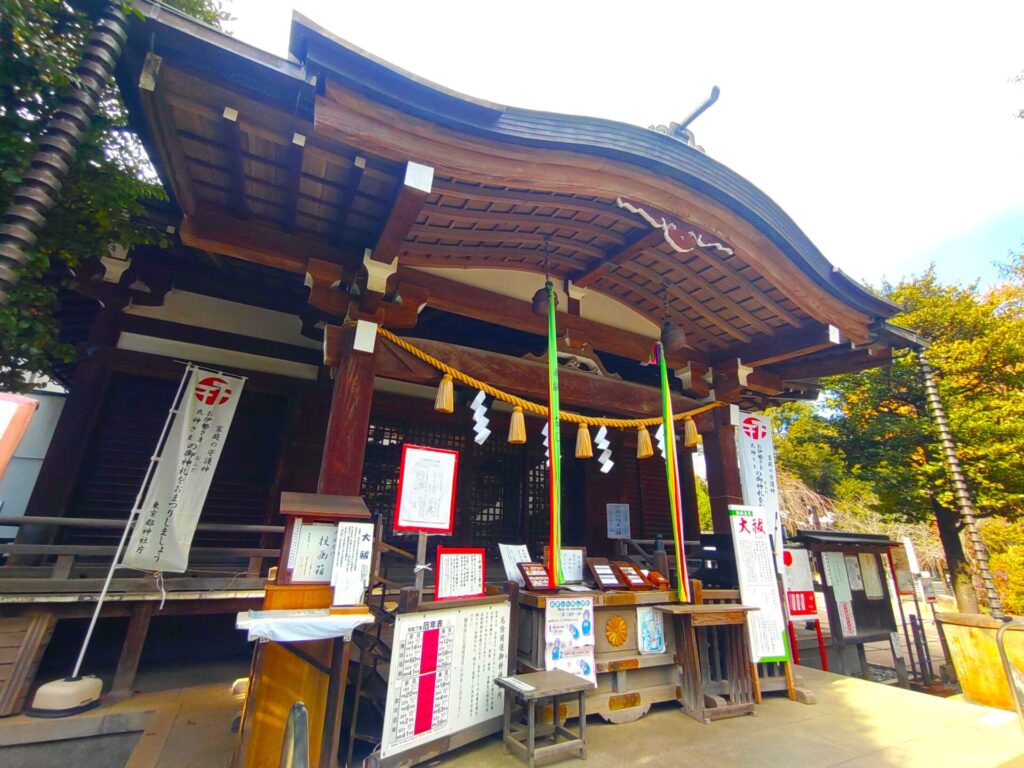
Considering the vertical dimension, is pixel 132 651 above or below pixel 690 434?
below

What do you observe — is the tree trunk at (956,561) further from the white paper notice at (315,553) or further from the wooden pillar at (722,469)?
the white paper notice at (315,553)

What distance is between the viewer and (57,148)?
2518 millimetres

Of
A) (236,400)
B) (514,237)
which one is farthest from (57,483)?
(514,237)

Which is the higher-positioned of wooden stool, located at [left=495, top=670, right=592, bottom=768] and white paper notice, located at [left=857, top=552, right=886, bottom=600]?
white paper notice, located at [left=857, top=552, right=886, bottom=600]

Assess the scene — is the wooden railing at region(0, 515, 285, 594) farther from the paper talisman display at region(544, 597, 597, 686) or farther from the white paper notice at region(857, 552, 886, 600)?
the white paper notice at region(857, 552, 886, 600)

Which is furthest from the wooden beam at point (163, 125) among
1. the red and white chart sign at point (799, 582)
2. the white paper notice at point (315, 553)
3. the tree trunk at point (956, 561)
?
the tree trunk at point (956, 561)

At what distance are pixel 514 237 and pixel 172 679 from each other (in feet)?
19.4

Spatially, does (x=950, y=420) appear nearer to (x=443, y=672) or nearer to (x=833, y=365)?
(x=833, y=365)

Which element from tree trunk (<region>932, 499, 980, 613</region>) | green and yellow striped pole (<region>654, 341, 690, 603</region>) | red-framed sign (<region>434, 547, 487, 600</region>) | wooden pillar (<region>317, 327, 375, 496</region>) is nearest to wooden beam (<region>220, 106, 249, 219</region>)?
wooden pillar (<region>317, 327, 375, 496</region>)

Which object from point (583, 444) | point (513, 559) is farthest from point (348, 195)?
point (513, 559)

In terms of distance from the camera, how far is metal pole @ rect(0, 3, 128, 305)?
2.36 meters

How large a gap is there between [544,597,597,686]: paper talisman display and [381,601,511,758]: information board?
38 centimetres

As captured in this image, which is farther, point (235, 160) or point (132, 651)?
point (132, 651)

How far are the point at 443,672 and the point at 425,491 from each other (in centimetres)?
136
